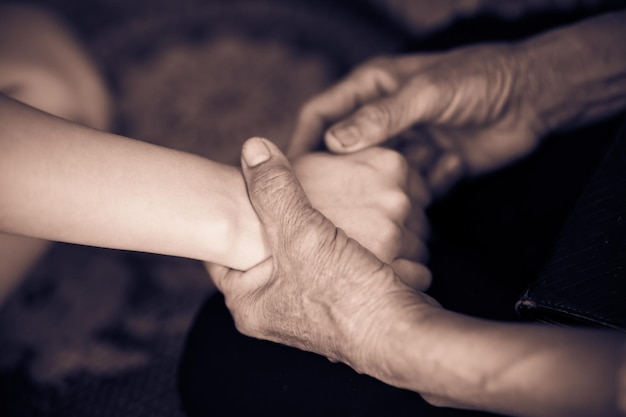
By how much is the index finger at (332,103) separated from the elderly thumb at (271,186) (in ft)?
0.74

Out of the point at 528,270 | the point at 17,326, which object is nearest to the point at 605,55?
the point at 528,270

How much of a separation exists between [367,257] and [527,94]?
45 cm

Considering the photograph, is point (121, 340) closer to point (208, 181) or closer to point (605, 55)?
point (208, 181)

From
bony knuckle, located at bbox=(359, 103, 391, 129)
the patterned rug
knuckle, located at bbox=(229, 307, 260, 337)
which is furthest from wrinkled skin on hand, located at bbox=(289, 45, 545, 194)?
the patterned rug

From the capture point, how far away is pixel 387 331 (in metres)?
0.48

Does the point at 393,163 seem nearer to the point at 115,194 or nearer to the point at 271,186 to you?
the point at 271,186

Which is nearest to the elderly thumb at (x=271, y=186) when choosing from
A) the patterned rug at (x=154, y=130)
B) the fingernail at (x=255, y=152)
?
the fingernail at (x=255, y=152)

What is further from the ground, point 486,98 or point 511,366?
point 486,98

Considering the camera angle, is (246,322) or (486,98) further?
(486,98)

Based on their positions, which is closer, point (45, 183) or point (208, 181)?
point (45, 183)

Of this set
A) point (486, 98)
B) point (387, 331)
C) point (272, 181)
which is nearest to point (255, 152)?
point (272, 181)

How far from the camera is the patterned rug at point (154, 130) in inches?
40.4

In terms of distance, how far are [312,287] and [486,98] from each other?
0.43m

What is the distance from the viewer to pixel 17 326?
113 cm
